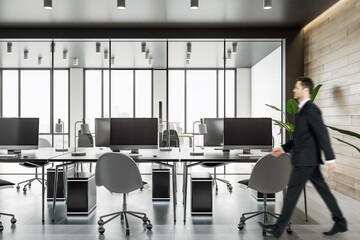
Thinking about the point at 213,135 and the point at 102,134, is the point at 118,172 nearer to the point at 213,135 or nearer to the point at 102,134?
the point at 102,134

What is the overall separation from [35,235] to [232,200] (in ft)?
9.17

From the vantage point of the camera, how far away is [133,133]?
403 cm

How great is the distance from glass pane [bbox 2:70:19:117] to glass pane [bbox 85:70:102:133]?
80.5 inches

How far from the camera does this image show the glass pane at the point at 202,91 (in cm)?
947

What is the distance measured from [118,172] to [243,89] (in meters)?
7.61

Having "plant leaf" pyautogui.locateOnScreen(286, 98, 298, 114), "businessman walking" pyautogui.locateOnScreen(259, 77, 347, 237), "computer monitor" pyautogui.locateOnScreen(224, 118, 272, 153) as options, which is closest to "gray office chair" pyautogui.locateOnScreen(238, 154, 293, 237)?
"businessman walking" pyautogui.locateOnScreen(259, 77, 347, 237)

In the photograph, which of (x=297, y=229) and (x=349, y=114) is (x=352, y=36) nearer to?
(x=349, y=114)

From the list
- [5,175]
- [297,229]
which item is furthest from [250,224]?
[5,175]

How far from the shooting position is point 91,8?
5246mm

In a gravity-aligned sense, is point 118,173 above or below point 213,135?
below

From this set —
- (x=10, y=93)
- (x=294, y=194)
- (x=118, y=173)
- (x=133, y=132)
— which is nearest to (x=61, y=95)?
(x=10, y=93)

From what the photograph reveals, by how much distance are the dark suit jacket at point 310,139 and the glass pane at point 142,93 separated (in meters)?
7.29

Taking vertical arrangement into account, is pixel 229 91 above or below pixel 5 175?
above

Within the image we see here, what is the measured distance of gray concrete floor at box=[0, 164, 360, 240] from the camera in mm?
3213
